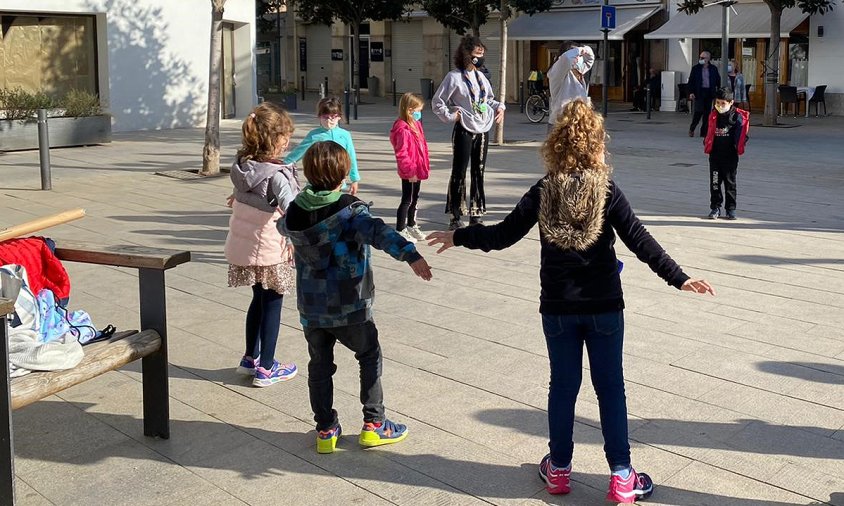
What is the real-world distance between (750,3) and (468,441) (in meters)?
27.8

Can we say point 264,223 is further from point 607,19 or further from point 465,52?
point 607,19

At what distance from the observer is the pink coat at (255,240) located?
5469 mm

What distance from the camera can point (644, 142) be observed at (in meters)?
19.8

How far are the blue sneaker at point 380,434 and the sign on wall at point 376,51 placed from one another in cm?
3811

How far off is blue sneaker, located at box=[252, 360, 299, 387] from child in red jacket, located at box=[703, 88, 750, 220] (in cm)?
613

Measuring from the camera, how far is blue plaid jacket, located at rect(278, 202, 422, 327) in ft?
14.5

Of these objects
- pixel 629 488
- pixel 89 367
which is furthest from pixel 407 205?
pixel 629 488

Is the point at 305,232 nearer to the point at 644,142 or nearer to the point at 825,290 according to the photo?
the point at 825,290

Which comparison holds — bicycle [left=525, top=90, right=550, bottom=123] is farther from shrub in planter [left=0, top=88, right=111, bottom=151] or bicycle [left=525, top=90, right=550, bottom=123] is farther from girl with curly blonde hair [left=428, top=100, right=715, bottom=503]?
girl with curly blonde hair [left=428, top=100, right=715, bottom=503]

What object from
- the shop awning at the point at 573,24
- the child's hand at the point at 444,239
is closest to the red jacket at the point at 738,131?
the child's hand at the point at 444,239

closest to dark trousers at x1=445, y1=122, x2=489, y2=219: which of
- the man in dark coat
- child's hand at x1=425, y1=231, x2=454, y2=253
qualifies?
child's hand at x1=425, y1=231, x2=454, y2=253

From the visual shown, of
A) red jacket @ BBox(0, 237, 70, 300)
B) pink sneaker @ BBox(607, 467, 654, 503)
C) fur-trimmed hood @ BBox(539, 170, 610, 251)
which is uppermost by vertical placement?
fur-trimmed hood @ BBox(539, 170, 610, 251)

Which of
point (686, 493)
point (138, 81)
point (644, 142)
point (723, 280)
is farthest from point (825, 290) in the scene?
point (138, 81)

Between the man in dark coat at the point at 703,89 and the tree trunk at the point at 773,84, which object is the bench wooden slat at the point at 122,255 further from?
the tree trunk at the point at 773,84
